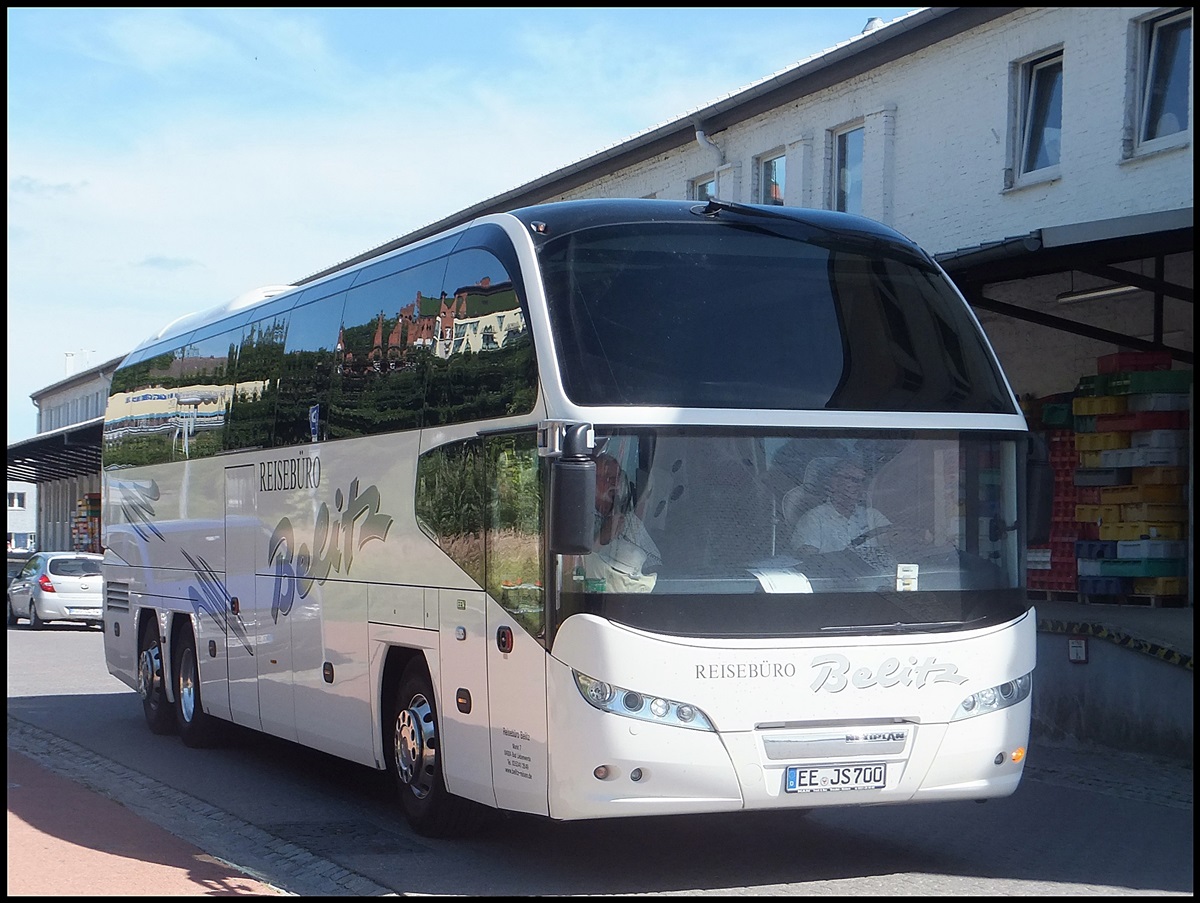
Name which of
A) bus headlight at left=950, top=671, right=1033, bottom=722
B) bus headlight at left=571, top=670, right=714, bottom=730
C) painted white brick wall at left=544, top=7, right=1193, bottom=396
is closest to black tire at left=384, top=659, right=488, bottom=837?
bus headlight at left=571, top=670, right=714, bottom=730

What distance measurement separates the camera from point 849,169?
859 inches

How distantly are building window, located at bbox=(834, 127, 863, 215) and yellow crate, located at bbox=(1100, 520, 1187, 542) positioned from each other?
6919 mm

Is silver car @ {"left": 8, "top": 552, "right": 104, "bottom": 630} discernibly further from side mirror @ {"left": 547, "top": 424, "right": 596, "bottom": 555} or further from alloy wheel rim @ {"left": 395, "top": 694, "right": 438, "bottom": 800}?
side mirror @ {"left": 547, "top": 424, "right": 596, "bottom": 555}

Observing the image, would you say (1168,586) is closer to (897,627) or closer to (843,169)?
(897,627)

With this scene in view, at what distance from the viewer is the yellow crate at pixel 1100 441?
1543 cm

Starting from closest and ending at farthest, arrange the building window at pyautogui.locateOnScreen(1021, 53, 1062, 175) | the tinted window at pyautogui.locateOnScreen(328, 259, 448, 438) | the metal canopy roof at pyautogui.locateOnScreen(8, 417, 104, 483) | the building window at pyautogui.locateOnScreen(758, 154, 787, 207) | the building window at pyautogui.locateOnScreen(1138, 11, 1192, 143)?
the tinted window at pyautogui.locateOnScreen(328, 259, 448, 438) < the building window at pyautogui.locateOnScreen(1138, 11, 1192, 143) < the building window at pyautogui.locateOnScreen(1021, 53, 1062, 175) < the building window at pyautogui.locateOnScreen(758, 154, 787, 207) < the metal canopy roof at pyautogui.locateOnScreen(8, 417, 104, 483)

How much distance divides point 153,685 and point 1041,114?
1086cm

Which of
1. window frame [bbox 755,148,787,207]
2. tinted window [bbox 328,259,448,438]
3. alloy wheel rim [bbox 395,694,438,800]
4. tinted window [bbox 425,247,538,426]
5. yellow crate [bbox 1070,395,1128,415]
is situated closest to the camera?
tinted window [bbox 425,247,538,426]

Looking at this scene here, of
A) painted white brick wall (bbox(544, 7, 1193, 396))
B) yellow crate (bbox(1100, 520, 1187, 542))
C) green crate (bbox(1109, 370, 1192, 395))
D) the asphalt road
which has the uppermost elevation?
painted white brick wall (bbox(544, 7, 1193, 396))

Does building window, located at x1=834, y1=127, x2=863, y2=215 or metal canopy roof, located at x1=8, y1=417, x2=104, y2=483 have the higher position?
building window, located at x1=834, y1=127, x2=863, y2=215

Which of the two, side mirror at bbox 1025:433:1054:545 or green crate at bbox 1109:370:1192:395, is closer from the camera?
side mirror at bbox 1025:433:1054:545

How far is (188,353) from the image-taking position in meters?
15.1

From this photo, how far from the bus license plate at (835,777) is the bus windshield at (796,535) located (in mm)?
644

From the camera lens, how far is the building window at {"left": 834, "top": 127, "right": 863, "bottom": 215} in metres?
21.5
